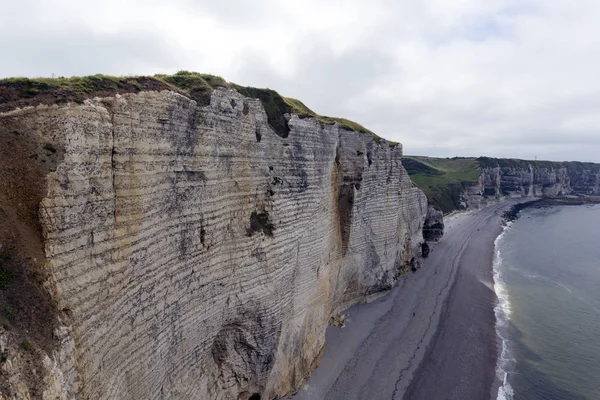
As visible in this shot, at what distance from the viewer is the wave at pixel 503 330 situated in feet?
85.6

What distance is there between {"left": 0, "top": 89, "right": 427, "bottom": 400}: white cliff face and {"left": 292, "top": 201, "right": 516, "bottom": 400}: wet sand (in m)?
2.53

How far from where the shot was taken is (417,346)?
1196 inches

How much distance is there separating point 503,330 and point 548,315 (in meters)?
7.90

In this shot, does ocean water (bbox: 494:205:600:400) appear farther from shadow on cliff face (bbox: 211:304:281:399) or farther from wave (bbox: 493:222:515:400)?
shadow on cliff face (bbox: 211:304:281:399)

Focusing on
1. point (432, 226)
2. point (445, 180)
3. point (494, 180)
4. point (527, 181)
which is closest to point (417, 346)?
point (432, 226)

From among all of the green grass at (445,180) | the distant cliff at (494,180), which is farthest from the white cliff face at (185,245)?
the distant cliff at (494,180)

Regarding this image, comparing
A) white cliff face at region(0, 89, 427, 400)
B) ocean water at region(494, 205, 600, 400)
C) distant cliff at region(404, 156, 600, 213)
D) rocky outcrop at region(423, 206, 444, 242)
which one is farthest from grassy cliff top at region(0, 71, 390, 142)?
distant cliff at region(404, 156, 600, 213)

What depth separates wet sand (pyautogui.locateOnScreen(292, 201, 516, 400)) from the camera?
25141mm

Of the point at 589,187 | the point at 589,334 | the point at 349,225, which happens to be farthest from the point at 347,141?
the point at 589,187

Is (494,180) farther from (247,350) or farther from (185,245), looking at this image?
(185,245)

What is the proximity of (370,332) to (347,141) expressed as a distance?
17157 mm

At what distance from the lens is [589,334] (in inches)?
1351

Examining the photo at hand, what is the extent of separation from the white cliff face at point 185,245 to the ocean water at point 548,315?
1693 centimetres

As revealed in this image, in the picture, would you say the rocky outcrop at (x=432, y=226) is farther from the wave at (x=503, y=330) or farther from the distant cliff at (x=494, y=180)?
the distant cliff at (x=494, y=180)
